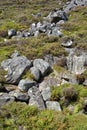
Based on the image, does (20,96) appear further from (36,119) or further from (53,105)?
(36,119)

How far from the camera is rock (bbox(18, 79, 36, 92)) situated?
16.5 m

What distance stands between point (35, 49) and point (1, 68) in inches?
169

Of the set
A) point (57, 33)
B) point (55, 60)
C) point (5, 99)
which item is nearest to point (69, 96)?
point (5, 99)

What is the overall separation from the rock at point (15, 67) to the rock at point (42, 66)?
1.44 feet

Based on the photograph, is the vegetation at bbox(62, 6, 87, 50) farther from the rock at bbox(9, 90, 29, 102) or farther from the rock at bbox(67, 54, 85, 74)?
the rock at bbox(9, 90, 29, 102)

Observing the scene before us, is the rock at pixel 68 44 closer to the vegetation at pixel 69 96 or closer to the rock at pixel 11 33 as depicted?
the vegetation at pixel 69 96

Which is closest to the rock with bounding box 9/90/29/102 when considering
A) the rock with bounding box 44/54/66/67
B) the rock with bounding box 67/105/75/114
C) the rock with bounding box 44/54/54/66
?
the rock with bounding box 67/105/75/114

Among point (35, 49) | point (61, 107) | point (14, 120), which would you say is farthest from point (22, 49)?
point (14, 120)

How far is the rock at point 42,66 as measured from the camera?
18.6 m

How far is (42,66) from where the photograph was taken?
18.9 metres

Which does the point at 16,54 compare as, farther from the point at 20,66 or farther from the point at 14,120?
the point at 14,120

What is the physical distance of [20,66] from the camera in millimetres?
A: 18594

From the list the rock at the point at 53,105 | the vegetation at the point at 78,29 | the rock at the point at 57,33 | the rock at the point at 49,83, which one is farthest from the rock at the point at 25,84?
the rock at the point at 57,33

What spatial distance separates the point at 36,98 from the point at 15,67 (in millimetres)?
3734
